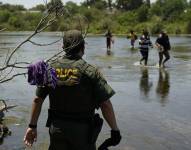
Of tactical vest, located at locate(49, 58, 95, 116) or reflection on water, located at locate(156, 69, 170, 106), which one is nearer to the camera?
tactical vest, located at locate(49, 58, 95, 116)

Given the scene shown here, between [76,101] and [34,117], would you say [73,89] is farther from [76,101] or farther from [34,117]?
[34,117]

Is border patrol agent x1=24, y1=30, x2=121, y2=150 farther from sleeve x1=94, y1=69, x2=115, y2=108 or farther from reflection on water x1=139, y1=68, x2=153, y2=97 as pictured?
reflection on water x1=139, y1=68, x2=153, y2=97

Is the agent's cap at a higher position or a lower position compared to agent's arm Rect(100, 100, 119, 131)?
higher

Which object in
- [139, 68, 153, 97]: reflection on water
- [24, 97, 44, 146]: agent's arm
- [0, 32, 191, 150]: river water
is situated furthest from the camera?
[139, 68, 153, 97]: reflection on water

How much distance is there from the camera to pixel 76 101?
5.12m

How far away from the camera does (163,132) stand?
933 cm

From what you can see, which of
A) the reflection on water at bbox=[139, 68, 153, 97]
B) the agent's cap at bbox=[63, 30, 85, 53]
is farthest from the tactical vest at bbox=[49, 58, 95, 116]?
the reflection on water at bbox=[139, 68, 153, 97]

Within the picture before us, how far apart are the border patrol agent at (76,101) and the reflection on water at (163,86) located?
23.6ft

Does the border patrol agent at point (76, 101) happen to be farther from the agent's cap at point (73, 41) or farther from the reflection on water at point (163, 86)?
the reflection on water at point (163, 86)

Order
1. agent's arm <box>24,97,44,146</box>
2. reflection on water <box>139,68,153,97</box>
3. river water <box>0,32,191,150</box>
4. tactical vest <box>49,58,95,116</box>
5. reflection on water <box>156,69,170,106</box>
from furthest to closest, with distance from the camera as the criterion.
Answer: reflection on water <box>139,68,153,97</box>, reflection on water <box>156,69,170,106</box>, river water <box>0,32,191,150</box>, agent's arm <box>24,97,44,146</box>, tactical vest <box>49,58,95,116</box>

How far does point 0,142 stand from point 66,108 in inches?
145

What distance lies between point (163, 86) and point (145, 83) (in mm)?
840

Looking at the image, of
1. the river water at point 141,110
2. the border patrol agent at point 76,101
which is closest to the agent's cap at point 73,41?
the border patrol agent at point 76,101

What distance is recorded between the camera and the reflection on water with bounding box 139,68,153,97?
47.1ft
